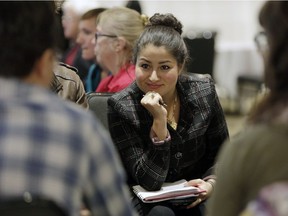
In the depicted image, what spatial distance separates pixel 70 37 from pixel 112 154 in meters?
3.50

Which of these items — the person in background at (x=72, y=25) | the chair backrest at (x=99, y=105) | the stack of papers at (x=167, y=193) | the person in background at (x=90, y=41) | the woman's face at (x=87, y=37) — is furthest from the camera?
the person in background at (x=72, y=25)

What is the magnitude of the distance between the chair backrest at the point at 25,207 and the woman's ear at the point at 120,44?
→ 212 cm

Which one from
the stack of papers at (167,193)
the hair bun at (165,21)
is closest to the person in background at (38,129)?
the stack of papers at (167,193)

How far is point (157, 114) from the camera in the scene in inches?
103

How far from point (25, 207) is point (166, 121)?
1.30m

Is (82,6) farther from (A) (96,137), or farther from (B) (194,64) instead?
(A) (96,137)

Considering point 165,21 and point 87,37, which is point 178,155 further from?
point 87,37

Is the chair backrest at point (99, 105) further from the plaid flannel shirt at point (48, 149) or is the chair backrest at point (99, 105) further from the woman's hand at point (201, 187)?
the plaid flannel shirt at point (48, 149)

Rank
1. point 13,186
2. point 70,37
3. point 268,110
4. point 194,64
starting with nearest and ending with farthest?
point 13,186
point 268,110
point 70,37
point 194,64

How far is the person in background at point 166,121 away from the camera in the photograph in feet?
8.57

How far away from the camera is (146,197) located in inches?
101

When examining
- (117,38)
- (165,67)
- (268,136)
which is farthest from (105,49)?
(268,136)

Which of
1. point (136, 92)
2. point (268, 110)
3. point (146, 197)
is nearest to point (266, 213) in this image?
point (268, 110)

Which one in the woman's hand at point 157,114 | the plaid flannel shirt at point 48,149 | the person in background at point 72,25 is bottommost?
the person in background at point 72,25
